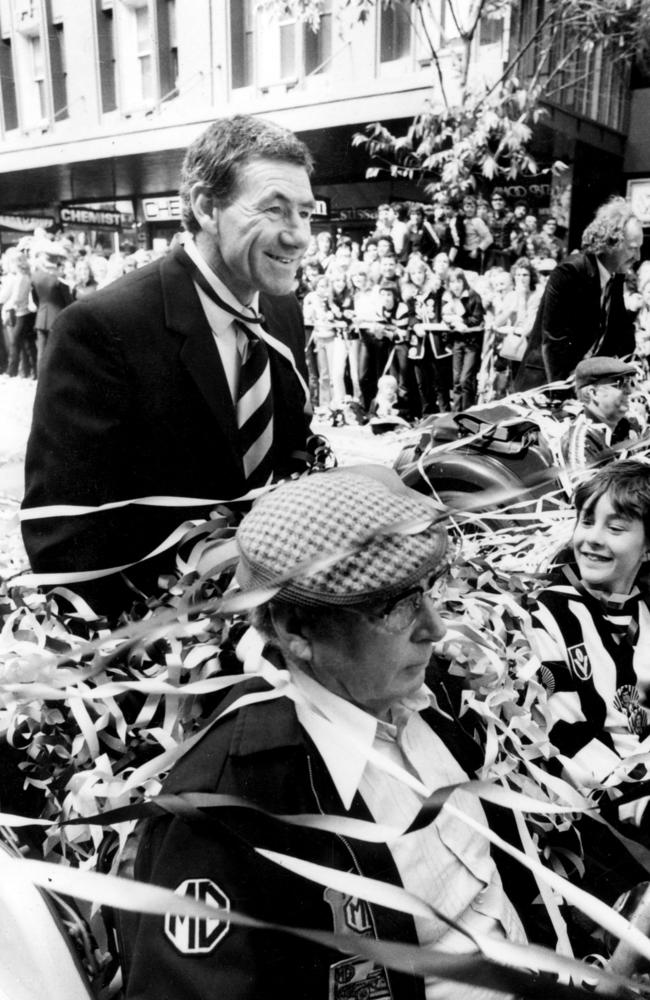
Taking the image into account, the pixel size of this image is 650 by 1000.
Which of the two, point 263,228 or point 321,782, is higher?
point 263,228

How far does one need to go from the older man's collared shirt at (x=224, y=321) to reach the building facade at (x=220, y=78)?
15.0 feet

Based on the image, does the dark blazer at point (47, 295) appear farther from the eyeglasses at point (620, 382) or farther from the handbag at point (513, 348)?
the eyeglasses at point (620, 382)

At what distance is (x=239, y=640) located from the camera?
1.59 meters

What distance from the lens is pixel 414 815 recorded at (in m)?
1.29

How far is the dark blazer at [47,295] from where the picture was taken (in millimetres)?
10062

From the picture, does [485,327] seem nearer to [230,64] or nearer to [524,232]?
[524,232]

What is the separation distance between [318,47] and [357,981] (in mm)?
8652

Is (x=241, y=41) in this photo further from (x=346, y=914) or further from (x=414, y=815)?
(x=346, y=914)

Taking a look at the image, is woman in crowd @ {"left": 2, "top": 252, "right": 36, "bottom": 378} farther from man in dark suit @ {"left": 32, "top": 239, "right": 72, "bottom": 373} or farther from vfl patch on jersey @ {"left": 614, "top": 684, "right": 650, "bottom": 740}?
vfl patch on jersey @ {"left": 614, "top": 684, "right": 650, "bottom": 740}

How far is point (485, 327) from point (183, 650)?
710 centimetres

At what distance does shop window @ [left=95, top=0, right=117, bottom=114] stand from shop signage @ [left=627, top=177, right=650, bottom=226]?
6.50 m

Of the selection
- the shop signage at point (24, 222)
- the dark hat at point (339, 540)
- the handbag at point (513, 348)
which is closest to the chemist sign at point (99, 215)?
the shop signage at point (24, 222)

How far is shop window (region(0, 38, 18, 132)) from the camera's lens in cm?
592

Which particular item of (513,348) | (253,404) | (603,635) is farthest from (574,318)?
(253,404)
